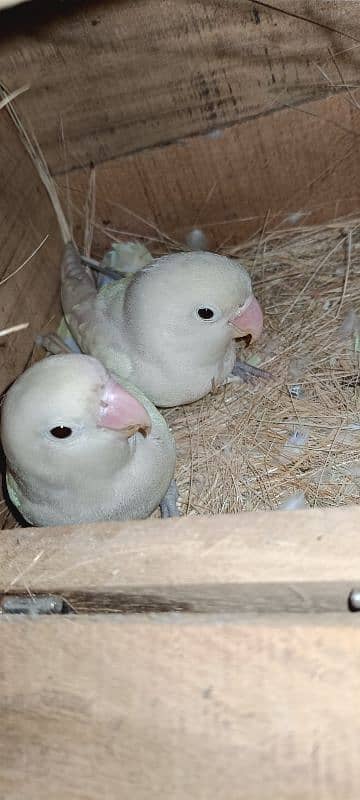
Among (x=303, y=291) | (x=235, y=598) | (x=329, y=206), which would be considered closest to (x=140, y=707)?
(x=235, y=598)

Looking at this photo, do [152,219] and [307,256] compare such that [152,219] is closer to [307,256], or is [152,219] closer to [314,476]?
[307,256]

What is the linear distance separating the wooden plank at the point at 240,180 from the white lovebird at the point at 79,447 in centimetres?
91

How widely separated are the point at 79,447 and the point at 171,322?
60 cm

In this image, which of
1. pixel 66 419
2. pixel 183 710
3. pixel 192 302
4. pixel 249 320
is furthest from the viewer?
pixel 249 320

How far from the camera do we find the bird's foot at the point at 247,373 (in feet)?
9.09

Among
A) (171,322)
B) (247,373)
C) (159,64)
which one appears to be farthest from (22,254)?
(247,373)

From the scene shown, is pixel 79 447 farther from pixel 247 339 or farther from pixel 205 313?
pixel 247 339

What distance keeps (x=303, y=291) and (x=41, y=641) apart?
1.89 meters

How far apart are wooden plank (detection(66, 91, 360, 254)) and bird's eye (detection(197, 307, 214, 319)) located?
64 cm

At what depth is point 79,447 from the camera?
1.98 meters

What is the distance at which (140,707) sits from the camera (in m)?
1.27

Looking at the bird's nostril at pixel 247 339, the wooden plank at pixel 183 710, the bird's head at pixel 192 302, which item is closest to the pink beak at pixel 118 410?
the bird's head at pixel 192 302

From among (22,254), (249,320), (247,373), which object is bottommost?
(247,373)

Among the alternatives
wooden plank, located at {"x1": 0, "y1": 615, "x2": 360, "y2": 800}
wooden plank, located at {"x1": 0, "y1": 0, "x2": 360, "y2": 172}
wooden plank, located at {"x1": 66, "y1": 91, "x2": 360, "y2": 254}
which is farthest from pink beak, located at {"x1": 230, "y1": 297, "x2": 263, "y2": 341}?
wooden plank, located at {"x1": 0, "y1": 615, "x2": 360, "y2": 800}
